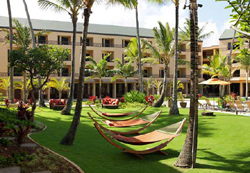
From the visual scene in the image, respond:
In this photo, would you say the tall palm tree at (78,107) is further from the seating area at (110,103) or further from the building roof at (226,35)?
the building roof at (226,35)

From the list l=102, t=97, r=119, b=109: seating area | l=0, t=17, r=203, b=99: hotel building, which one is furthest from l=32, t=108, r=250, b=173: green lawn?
l=0, t=17, r=203, b=99: hotel building

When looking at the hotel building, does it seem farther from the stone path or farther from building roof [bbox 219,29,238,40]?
the stone path

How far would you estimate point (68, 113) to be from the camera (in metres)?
16.8

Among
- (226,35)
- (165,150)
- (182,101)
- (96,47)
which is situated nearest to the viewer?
(165,150)

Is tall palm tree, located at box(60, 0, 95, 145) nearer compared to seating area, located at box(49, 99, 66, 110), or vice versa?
tall palm tree, located at box(60, 0, 95, 145)

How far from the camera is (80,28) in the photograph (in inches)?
1635

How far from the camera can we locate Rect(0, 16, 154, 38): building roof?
38.7 metres

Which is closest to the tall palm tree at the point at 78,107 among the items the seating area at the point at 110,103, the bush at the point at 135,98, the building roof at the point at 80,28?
the seating area at the point at 110,103

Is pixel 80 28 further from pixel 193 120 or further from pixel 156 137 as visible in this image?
pixel 193 120

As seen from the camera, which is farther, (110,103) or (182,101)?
(182,101)

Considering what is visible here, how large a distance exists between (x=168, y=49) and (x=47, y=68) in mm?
13087

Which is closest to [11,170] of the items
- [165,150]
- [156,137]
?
[156,137]

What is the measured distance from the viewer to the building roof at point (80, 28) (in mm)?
38666

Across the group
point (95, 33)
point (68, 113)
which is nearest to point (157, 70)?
point (95, 33)
